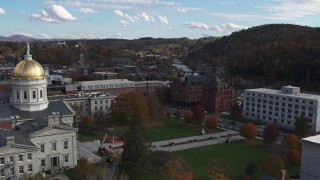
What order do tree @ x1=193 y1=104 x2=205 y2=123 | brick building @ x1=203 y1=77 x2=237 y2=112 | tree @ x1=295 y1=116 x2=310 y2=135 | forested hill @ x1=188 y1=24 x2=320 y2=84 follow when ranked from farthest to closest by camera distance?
forested hill @ x1=188 y1=24 x2=320 y2=84
brick building @ x1=203 y1=77 x2=237 y2=112
tree @ x1=193 y1=104 x2=205 y2=123
tree @ x1=295 y1=116 x2=310 y2=135

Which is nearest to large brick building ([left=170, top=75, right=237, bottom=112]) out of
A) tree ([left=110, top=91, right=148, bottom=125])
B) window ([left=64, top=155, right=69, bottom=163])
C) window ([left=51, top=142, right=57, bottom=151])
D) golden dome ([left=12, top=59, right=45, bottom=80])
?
tree ([left=110, top=91, right=148, bottom=125])

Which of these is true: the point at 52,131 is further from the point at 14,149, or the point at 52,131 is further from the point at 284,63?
the point at 284,63

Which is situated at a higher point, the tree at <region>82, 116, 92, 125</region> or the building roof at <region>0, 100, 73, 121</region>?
the building roof at <region>0, 100, 73, 121</region>

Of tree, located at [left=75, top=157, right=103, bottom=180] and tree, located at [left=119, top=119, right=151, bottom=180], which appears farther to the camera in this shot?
tree, located at [left=119, top=119, right=151, bottom=180]

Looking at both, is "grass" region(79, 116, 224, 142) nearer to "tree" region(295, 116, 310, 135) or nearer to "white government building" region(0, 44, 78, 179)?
"white government building" region(0, 44, 78, 179)

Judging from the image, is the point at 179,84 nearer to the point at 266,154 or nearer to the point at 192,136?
the point at 192,136

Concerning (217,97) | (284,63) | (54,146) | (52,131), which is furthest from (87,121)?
(284,63)

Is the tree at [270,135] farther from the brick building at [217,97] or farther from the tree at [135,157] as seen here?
the brick building at [217,97]
